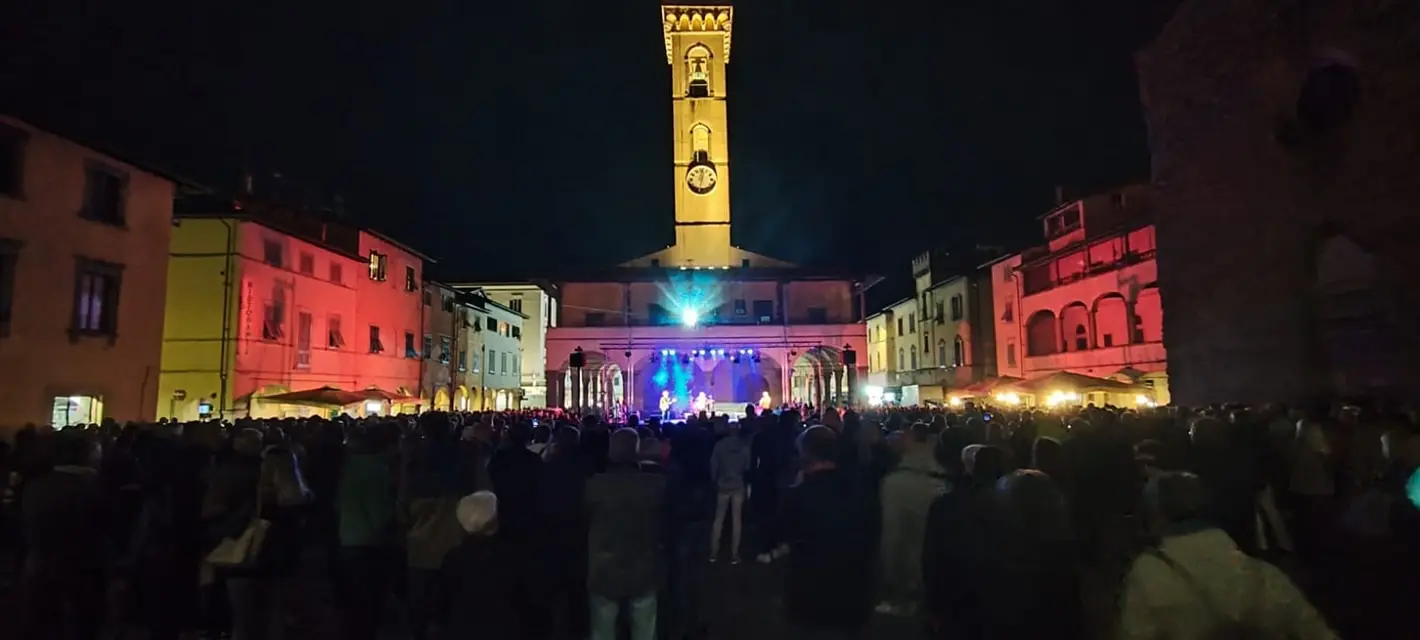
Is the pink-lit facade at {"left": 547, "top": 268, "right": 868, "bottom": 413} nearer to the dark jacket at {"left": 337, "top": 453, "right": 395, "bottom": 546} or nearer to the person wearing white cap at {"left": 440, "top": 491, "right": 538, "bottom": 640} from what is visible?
the dark jacket at {"left": 337, "top": 453, "right": 395, "bottom": 546}

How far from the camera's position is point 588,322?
39469mm

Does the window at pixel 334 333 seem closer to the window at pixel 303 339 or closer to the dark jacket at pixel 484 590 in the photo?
the window at pixel 303 339

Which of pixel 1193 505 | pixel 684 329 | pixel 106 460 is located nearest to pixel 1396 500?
pixel 1193 505

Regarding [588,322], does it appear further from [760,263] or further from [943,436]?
[943,436]

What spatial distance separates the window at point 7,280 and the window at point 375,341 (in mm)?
15681

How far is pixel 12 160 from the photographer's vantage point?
52.7 feet

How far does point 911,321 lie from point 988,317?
11.3 metres

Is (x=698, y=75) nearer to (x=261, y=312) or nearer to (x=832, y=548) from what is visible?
(x=261, y=312)

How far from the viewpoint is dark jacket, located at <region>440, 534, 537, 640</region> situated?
3773mm

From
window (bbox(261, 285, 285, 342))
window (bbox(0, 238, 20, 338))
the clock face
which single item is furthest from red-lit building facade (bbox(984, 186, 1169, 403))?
window (bbox(0, 238, 20, 338))

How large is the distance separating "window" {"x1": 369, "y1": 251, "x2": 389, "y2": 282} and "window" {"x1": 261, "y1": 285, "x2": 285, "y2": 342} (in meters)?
6.37

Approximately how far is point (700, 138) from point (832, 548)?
41051 mm

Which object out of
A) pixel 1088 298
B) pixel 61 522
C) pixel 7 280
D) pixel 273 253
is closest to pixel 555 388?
pixel 273 253

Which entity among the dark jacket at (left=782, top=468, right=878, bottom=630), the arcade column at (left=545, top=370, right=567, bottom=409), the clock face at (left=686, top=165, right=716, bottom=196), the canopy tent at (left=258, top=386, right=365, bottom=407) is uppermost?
the clock face at (left=686, top=165, right=716, bottom=196)
